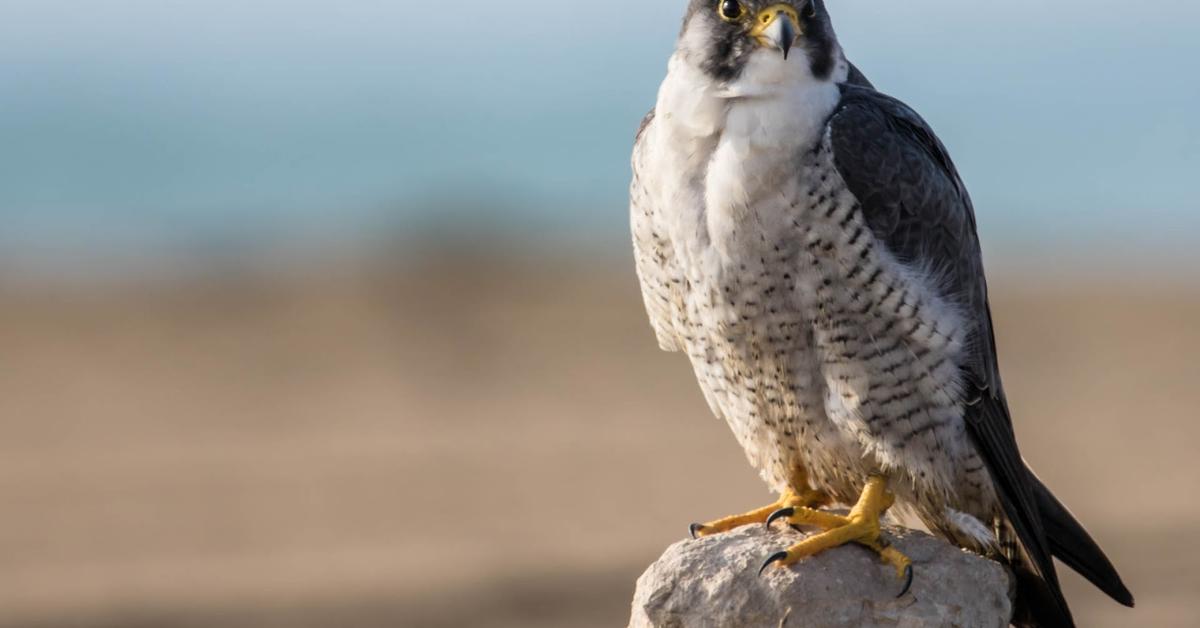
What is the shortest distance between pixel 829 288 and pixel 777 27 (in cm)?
68

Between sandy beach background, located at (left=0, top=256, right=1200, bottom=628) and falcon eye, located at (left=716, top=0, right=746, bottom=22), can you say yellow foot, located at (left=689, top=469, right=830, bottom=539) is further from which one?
sandy beach background, located at (left=0, top=256, right=1200, bottom=628)

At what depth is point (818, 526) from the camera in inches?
190

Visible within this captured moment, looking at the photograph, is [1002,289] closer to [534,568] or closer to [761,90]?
[534,568]

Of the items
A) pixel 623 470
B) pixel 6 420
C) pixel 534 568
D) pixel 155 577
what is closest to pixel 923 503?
pixel 534 568

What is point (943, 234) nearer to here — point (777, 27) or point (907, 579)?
point (777, 27)

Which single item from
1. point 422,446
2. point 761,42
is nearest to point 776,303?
point 761,42

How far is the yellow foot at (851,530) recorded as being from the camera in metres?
4.61

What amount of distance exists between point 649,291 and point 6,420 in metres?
12.3

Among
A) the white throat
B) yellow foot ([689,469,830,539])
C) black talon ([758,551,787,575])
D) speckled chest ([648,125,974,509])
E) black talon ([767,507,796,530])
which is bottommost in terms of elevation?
black talon ([758,551,787,575])

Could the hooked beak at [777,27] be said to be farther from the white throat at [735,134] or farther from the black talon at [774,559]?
the black talon at [774,559]

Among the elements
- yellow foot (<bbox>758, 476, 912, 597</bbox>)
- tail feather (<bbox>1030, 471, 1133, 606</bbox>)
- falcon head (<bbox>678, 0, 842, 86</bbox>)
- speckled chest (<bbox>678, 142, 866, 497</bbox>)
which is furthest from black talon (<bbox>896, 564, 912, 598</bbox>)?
falcon head (<bbox>678, 0, 842, 86</bbox>)

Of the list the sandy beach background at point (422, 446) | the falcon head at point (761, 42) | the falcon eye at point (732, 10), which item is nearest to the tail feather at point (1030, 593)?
the falcon head at point (761, 42)

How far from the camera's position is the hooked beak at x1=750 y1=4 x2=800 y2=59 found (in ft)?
15.1

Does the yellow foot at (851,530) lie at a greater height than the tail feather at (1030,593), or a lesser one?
greater
